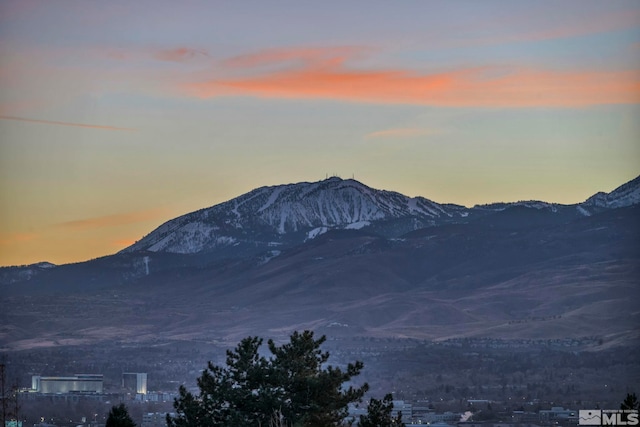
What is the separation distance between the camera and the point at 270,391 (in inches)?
1825

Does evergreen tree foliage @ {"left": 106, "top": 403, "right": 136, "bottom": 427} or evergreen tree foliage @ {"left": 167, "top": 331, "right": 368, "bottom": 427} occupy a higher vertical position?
evergreen tree foliage @ {"left": 167, "top": 331, "right": 368, "bottom": 427}

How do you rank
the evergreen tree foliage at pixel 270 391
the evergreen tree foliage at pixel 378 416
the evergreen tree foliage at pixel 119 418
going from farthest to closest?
the evergreen tree foliage at pixel 270 391 < the evergreen tree foliage at pixel 378 416 < the evergreen tree foliage at pixel 119 418

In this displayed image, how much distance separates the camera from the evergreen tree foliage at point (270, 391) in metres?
46.1

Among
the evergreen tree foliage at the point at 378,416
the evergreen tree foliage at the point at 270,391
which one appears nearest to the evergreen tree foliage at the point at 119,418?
the evergreen tree foliage at the point at 270,391

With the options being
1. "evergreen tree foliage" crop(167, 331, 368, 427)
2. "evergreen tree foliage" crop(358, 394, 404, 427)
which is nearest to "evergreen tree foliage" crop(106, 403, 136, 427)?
"evergreen tree foliage" crop(167, 331, 368, 427)

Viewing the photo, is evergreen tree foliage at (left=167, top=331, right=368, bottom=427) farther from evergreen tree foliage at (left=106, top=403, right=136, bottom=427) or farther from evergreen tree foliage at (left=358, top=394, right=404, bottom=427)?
evergreen tree foliage at (left=106, top=403, right=136, bottom=427)

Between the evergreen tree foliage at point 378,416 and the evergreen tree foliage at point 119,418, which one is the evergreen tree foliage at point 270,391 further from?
the evergreen tree foliage at point 119,418

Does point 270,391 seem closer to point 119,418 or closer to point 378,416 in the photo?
point 378,416

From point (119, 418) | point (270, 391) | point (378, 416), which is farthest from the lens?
point (270, 391)

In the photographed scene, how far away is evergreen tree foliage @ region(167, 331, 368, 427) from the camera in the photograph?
1815 inches

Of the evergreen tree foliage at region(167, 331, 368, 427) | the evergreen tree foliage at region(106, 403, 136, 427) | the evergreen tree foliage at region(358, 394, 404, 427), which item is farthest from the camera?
the evergreen tree foliage at region(167, 331, 368, 427)

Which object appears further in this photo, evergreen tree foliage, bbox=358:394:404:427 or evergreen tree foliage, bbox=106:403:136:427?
evergreen tree foliage, bbox=358:394:404:427

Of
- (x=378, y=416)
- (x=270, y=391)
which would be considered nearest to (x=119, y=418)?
(x=270, y=391)

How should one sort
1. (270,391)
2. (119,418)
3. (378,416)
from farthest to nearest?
1. (270,391)
2. (378,416)
3. (119,418)
